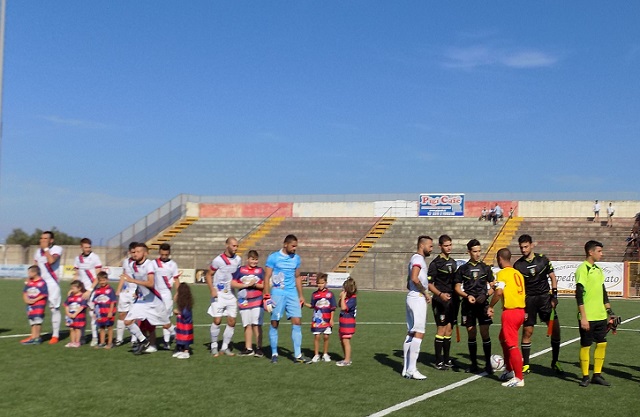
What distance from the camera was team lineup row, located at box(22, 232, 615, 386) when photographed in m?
10.6

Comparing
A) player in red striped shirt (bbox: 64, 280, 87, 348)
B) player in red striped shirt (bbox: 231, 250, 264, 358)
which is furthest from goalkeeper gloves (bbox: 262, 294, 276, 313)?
player in red striped shirt (bbox: 64, 280, 87, 348)

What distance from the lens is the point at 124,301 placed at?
14.6 metres

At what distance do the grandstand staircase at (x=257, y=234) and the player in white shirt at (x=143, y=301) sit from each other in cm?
3803

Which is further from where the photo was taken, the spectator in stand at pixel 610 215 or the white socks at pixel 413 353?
the spectator in stand at pixel 610 215

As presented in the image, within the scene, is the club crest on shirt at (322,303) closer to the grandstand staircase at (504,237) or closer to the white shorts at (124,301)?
the white shorts at (124,301)

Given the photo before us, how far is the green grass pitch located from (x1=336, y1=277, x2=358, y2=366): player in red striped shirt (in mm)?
342

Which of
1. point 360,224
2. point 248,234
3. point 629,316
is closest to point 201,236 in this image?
point 248,234

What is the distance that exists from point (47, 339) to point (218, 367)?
5.32 metres

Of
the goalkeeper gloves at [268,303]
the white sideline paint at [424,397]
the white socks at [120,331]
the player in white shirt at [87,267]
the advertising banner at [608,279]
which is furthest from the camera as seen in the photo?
the advertising banner at [608,279]

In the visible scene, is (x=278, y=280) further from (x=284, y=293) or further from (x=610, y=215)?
(x=610, y=215)

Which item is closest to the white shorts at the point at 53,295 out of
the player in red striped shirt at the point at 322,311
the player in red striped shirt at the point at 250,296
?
the player in red striped shirt at the point at 250,296

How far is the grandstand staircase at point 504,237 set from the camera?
146 feet

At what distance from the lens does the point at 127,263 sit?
1366 cm

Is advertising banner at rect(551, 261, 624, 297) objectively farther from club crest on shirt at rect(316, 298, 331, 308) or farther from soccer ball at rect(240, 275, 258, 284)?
soccer ball at rect(240, 275, 258, 284)
